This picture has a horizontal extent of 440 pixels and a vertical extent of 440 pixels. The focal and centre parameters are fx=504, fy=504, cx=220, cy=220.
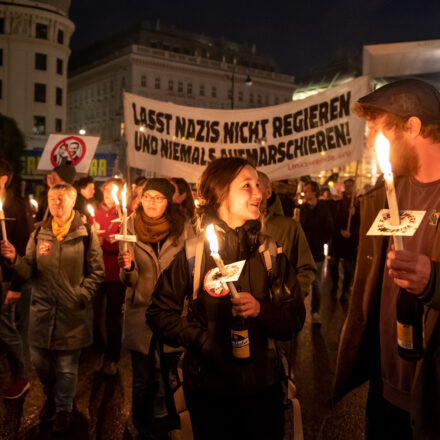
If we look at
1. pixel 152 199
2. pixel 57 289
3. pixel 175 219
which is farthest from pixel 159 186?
pixel 57 289

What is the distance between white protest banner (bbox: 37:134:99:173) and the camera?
9.03 metres

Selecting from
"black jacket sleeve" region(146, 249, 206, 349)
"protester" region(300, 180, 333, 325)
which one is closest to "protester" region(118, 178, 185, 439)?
"black jacket sleeve" region(146, 249, 206, 349)

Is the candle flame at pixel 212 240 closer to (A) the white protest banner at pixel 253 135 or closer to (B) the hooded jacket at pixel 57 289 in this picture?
(B) the hooded jacket at pixel 57 289

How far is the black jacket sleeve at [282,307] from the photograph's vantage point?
2.39 metres

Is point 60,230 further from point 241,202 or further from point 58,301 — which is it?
point 241,202

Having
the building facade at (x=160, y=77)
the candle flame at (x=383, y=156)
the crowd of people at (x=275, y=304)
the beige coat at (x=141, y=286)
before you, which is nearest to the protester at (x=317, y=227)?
the beige coat at (x=141, y=286)

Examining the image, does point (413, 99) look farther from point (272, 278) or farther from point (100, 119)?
point (100, 119)

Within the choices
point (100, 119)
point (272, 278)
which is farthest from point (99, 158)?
point (100, 119)

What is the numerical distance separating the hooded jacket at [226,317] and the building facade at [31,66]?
59.1 metres

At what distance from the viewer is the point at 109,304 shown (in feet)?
18.4

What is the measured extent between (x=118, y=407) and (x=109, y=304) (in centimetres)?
128

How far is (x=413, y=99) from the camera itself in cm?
224

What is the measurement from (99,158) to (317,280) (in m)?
19.2

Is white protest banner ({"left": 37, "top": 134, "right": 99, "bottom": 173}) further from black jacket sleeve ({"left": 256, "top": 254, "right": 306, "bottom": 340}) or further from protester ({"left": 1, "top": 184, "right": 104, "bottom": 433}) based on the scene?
black jacket sleeve ({"left": 256, "top": 254, "right": 306, "bottom": 340})
